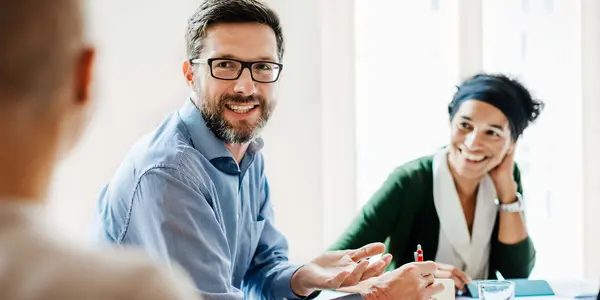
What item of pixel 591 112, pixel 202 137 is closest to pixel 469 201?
pixel 202 137

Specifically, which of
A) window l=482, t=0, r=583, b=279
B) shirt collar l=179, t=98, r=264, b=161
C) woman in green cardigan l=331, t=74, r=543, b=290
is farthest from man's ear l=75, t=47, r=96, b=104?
window l=482, t=0, r=583, b=279

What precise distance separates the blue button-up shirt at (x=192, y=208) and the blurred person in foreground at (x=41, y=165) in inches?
35.2

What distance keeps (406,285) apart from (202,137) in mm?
566

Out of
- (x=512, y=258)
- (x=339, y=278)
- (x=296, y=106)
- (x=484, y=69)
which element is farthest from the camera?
(x=484, y=69)

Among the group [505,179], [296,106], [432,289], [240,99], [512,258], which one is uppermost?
[240,99]

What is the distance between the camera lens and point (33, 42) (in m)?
0.52

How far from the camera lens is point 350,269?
166 centimetres

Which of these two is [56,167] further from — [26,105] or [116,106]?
[116,106]

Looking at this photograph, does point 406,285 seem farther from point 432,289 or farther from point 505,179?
point 505,179

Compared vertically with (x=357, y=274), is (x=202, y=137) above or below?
above

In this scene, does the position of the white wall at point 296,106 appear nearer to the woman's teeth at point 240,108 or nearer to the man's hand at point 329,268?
the woman's teeth at point 240,108

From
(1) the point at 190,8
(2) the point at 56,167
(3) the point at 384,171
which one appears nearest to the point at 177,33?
(1) the point at 190,8

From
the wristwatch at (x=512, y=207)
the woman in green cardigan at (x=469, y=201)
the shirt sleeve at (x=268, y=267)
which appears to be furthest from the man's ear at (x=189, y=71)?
the wristwatch at (x=512, y=207)

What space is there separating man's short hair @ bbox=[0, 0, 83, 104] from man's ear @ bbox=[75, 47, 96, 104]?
3 cm
